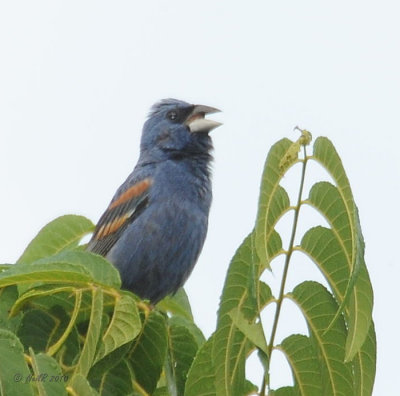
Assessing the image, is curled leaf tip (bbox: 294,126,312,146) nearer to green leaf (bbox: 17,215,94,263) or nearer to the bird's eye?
green leaf (bbox: 17,215,94,263)

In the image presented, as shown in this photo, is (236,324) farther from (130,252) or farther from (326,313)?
(130,252)

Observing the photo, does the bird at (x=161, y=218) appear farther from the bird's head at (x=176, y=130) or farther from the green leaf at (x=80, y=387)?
the green leaf at (x=80, y=387)

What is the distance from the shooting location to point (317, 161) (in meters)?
2.97

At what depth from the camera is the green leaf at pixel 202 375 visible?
302cm

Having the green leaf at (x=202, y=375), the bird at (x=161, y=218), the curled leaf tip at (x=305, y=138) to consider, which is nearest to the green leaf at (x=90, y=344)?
the green leaf at (x=202, y=375)

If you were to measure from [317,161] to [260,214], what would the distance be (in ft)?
1.11

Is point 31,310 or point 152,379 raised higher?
point 31,310

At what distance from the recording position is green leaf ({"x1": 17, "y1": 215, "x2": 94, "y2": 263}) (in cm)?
404

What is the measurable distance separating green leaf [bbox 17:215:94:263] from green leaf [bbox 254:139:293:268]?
1.40 meters

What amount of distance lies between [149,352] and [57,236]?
0.98 m

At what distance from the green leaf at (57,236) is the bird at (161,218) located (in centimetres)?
148

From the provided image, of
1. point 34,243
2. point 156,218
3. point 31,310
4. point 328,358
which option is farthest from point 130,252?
point 328,358

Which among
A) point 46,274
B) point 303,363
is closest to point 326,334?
point 303,363

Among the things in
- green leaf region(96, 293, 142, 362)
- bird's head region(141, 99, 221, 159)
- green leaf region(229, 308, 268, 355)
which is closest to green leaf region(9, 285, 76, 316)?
green leaf region(96, 293, 142, 362)
